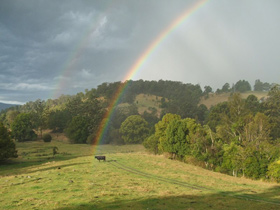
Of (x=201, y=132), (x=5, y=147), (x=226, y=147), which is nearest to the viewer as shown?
(x=226, y=147)

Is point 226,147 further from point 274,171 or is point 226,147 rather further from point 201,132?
point 274,171

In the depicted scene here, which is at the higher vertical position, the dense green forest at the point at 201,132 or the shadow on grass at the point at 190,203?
the dense green forest at the point at 201,132

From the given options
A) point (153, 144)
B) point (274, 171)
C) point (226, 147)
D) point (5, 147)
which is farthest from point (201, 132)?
point (5, 147)

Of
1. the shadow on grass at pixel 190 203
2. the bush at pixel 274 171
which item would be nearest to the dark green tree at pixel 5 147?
the shadow on grass at pixel 190 203

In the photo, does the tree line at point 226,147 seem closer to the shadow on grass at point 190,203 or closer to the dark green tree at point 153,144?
the dark green tree at point 153,144

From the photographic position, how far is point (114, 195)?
773 inches

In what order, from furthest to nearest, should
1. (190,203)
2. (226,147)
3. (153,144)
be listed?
(153,144) → (226,147) → (190,203)

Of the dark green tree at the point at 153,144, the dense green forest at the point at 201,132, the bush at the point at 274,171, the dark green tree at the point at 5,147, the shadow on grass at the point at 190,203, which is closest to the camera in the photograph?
the shadow on grass at the point at 190,203

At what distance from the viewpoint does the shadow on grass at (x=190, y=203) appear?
16438mm

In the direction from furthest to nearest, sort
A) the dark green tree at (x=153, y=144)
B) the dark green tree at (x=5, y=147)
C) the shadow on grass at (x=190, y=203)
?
1. the dark green tree at (x=153, y=144)
2. the dark green tree at (x=5, y=147)
3. the shadow on grass at (x=190, y=203)

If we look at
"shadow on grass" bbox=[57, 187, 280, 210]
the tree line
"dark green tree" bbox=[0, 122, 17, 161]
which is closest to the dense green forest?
the tree line

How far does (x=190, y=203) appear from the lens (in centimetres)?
1794

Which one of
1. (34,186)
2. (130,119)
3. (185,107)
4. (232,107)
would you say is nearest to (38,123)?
(130,119)

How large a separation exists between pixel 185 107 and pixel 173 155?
294ft
